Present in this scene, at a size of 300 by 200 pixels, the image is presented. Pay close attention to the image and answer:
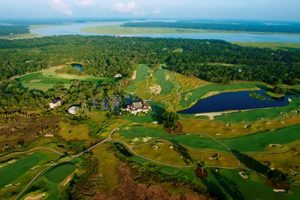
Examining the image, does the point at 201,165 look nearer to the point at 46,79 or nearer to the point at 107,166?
the point at 107,166

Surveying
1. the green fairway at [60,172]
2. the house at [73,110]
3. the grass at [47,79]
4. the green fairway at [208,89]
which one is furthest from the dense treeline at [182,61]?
the green fairway at [60,172]

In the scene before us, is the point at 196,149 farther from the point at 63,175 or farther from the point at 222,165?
the point at 63,175

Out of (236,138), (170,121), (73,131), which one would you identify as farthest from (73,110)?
(236,138)

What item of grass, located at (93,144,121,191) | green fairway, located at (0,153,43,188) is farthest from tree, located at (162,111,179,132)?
green fairway, located at (0,153,43,188)

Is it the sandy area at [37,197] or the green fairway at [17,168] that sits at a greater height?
the sandy area at [37,197]

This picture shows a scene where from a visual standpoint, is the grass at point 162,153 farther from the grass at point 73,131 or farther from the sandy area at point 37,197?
the sandy area at point 37,197

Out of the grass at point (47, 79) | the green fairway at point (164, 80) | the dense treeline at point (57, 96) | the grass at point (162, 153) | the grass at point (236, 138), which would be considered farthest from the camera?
the grass at point (47, 79)
